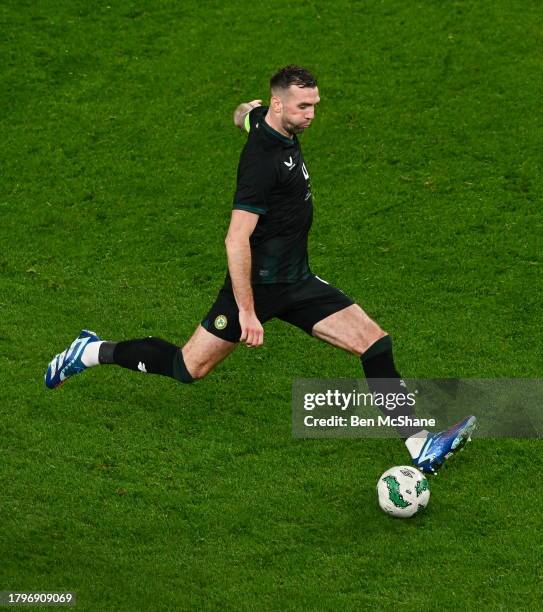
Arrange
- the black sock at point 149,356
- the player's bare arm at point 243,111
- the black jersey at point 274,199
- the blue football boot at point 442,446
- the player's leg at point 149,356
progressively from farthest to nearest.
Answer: the player's bare arm at point 243,111 → the black sock at point 149,356 → the player's leg at point 149,356 → the blue football boot at point 442,446 → the black jersey at point 274,199

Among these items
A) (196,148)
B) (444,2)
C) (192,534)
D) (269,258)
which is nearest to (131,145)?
(196,148)

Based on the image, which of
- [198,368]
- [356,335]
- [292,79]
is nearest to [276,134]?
[292,79]

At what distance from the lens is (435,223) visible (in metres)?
12.7

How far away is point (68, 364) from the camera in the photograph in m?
9.62

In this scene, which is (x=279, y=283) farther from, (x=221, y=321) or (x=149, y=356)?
(x=149, y=356)

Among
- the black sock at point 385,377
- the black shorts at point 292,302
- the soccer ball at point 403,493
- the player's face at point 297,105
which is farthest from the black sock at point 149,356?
the player's face at point 297,105

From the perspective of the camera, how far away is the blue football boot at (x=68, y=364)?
31.5ft

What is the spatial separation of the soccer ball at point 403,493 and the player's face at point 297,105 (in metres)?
2.40

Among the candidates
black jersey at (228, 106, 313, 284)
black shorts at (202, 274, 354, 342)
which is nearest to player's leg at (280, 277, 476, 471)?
black shorts at (202, 274, 354, 342)

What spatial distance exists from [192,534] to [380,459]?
64.8 inches

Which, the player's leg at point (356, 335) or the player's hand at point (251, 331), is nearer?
the player's hand at point (251, 331)

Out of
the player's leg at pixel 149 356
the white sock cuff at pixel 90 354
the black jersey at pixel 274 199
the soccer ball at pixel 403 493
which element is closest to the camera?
the soccer ball at pixel 403 493

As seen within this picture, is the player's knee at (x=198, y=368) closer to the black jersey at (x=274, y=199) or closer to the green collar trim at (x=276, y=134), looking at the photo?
the black jersey at (x=274, y=199)

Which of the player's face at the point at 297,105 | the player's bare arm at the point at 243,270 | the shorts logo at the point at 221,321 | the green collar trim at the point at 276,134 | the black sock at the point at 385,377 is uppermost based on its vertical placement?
the player's face at the point at 297,105
